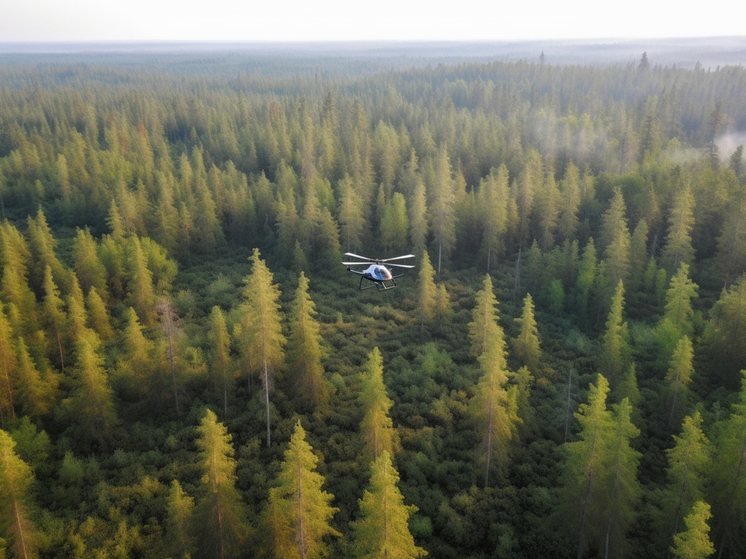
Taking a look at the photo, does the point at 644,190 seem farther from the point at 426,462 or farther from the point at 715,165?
the point at 426,462

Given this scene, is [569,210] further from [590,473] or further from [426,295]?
[590,473]

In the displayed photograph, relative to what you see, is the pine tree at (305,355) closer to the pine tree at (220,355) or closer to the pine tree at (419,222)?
the pine tree at (220,355)

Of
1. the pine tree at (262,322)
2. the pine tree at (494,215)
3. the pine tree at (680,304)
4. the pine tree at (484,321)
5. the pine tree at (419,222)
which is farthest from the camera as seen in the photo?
the pine tree at (494,215)

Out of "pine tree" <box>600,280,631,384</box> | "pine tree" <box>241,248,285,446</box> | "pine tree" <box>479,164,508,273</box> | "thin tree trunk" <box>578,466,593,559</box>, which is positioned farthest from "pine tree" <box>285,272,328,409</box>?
"pine tree" <box>479,164,508,273</box>

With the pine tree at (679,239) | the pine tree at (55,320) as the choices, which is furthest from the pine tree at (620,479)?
the pine tree at (55,320)

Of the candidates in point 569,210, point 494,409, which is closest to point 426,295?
point 494,409

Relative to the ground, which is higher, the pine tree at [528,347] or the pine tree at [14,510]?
the pine tree at [14,510]

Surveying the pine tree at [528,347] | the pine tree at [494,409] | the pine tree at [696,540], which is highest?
the pine tree at [696,540]

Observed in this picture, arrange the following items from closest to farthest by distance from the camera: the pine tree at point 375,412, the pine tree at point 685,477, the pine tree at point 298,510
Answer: the pine tree at point 298,510 → the pine tree at point 685,477 → the pine tree at point 375,412
